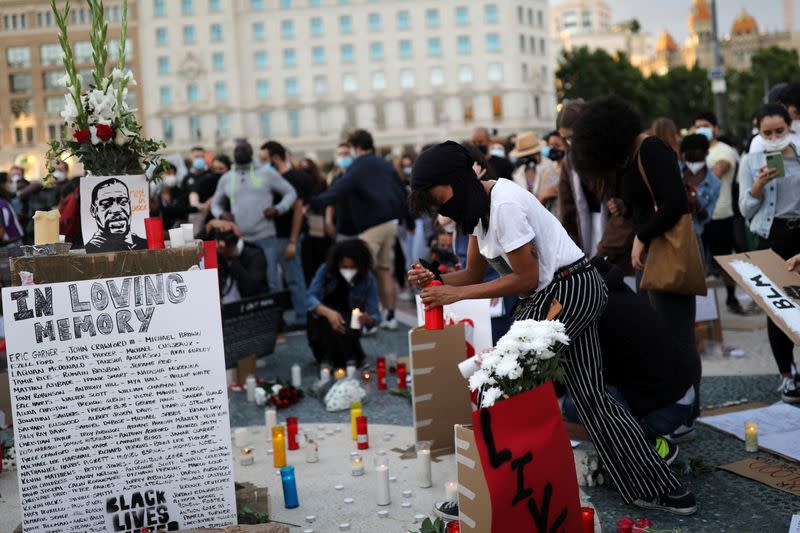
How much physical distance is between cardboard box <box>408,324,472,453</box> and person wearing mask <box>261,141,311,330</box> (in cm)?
475

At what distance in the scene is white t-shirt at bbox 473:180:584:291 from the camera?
4.03 meters

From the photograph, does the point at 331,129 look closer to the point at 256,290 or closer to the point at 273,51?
the point at 273,51

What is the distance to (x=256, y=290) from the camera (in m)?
9.34

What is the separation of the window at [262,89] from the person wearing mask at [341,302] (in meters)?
86.7

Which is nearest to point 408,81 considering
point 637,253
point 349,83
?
point 349,83

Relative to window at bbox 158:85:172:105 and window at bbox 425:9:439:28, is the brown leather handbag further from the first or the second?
window at bbox 158:85:172:105

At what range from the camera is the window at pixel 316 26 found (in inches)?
3669

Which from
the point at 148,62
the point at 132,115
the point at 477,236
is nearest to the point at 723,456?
the point at 477,236

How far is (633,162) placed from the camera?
5.12 meters

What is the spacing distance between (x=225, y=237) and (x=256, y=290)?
0.63 metres

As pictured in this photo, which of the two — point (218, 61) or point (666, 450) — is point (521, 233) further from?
point (218, 61)

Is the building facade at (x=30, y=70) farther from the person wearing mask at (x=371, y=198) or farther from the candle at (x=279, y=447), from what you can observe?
the candle at (x=279, y=447)

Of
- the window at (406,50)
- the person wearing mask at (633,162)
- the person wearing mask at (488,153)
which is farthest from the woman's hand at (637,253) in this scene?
the window at (406,50)

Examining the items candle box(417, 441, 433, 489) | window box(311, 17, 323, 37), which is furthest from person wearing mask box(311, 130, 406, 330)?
window box(311, 17, 323, 37)
